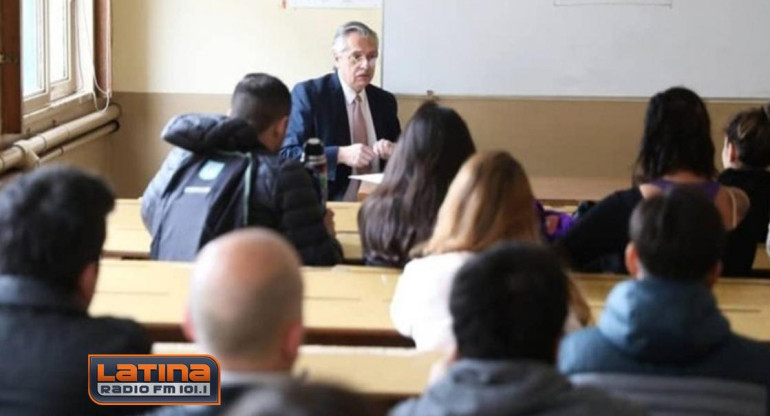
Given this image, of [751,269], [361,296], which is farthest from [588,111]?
[361,296]

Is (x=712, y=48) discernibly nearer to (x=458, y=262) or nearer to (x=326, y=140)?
(x=326, y=140)

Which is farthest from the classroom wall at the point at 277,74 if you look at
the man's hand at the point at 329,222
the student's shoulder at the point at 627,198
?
the student's shoulder at the point at 627,198

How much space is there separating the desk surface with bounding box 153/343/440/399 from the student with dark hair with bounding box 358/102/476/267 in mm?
801

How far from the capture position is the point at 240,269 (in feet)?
5.32

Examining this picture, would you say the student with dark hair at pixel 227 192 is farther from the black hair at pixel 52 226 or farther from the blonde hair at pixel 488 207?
the black hair at pixel 52 226

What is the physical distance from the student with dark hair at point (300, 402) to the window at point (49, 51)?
4415 mm

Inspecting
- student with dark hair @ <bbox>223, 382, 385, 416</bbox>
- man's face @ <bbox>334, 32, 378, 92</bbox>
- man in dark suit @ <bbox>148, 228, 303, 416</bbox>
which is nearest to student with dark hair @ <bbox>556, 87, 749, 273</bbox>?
man in dark suit @ <bbox>148, 228, 303, 416</bbox>

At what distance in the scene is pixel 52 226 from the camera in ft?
6.52

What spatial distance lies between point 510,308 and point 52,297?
2.60ft

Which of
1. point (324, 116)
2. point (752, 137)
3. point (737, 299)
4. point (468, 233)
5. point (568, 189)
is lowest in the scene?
point (568, 189)

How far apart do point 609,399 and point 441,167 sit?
174 centimetres

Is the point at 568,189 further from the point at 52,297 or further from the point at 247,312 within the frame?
the point at 247,312

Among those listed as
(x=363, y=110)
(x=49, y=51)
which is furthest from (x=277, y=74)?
(x=49, y=51)

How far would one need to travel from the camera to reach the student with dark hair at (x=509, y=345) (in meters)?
1.57
